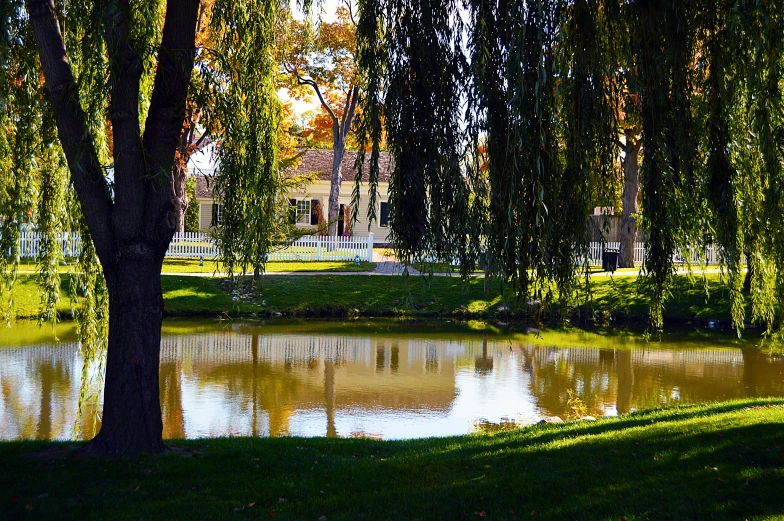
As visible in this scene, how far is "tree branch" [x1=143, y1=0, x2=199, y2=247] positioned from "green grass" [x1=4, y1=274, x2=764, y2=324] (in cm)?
1261

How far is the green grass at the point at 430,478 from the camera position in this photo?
183 inches

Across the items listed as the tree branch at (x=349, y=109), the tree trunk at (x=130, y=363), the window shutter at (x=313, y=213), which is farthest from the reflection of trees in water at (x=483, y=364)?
the window shutter at (x=313, y=213)

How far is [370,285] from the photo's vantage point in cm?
2111

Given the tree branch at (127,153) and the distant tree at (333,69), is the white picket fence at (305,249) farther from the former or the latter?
the tree branch at (127,153)

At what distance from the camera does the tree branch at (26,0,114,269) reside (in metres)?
5.70

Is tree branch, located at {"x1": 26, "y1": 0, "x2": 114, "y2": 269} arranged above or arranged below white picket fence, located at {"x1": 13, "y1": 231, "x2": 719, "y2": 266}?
above

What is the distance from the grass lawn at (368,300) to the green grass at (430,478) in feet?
39.3

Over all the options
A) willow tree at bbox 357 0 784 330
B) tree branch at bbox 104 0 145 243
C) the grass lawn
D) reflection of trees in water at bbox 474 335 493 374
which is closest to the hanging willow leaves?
tree branch at bbox 104 0 145 243

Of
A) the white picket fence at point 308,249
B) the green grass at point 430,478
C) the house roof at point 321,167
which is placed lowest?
the green grass at point 430,478

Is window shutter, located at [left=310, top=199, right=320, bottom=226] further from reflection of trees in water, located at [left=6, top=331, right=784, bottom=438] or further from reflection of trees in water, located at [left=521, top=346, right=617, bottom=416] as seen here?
reflection of trees in water, located at [left=521, top=346, right=617, bottom=416]

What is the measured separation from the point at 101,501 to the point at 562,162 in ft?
13.5

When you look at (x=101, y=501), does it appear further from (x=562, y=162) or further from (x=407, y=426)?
(x=407, y=426)

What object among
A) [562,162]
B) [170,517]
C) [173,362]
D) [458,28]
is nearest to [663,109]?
[562,162]

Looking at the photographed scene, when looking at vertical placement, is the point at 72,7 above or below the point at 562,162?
above
